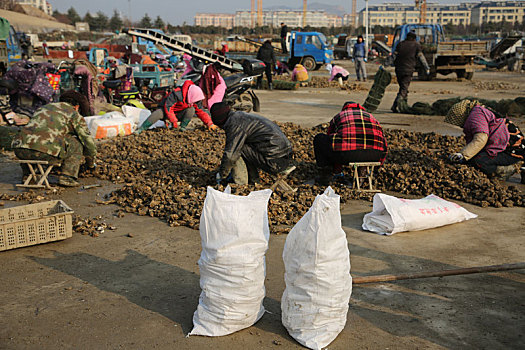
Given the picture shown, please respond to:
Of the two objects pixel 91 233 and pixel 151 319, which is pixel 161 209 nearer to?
pixel 91 233

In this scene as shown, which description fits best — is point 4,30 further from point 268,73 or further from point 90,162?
point 90,162

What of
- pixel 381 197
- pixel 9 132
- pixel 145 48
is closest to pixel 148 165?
pixel 9 132

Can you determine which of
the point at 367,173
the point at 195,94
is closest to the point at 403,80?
the point at 195,94

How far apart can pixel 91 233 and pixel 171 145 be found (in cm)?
349

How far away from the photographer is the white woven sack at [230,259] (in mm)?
3002

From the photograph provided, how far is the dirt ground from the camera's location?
3027mm

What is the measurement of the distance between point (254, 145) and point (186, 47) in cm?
641

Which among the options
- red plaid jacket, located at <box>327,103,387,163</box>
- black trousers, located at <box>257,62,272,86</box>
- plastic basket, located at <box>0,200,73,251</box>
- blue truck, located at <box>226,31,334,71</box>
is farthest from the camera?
blue truck, located at <box>226,31,334,71</box>

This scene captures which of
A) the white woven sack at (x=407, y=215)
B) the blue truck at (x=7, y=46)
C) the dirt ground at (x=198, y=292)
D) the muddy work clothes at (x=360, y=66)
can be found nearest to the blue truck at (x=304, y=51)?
the muddy work clothes at (x=360, y=66)

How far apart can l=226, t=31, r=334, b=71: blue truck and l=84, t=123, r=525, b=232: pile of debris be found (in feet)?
55.3

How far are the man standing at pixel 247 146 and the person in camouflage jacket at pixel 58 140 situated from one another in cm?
190

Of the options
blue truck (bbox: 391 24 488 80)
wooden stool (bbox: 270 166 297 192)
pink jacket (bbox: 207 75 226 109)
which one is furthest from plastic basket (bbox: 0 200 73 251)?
blue truck (bbox: 391 24 488 80)

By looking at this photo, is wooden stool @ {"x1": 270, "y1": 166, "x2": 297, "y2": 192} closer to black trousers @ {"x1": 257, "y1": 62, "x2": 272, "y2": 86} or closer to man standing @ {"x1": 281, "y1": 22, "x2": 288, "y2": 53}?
black trousers @ {"x1": 257, "y1": 62, "x2": 272, "y2": 86}

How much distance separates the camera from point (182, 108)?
939 centimetres
